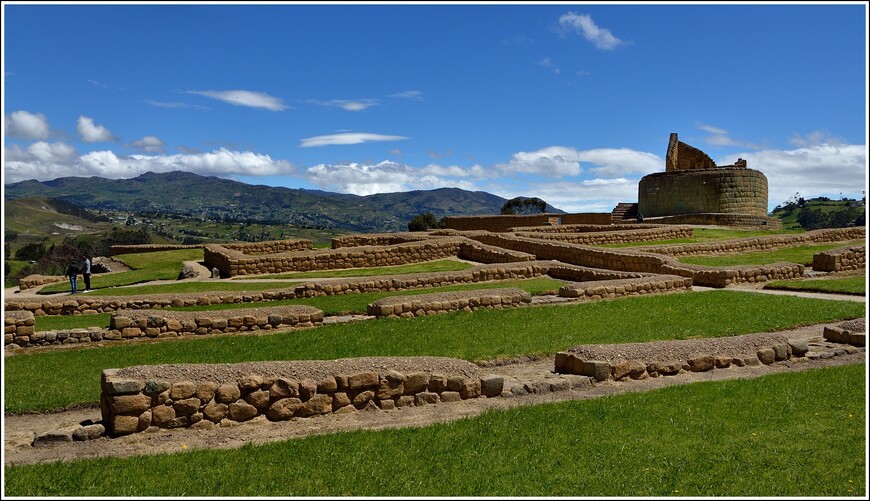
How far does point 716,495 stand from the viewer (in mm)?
6184

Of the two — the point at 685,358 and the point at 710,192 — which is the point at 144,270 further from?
the point at 710,192

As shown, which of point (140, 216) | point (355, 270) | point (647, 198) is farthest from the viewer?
point (140, 216)

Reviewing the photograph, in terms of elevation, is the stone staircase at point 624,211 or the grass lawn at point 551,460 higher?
the stone staircase at point 624,211

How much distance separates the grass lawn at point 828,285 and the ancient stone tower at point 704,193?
901 inches

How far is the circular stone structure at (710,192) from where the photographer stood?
→ 46.8 metres

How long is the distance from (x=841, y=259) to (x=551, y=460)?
71.7 ft

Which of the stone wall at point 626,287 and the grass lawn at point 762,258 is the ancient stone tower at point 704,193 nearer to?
the grass lawn at point 762,258

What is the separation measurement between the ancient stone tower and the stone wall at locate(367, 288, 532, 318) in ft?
99.0

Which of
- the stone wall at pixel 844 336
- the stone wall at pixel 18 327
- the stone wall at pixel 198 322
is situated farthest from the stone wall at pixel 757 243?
the stone wall at pixel 18 327

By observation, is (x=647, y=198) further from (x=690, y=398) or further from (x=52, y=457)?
(x=52, y=457)

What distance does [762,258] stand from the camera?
28.2 metres

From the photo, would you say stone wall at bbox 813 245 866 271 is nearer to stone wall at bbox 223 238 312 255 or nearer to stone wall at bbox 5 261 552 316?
stone wall at bbox 5 261 552 316

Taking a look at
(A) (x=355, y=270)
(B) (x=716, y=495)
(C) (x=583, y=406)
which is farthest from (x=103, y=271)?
(B) (x=716, y=495)

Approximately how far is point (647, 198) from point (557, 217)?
7886mm
